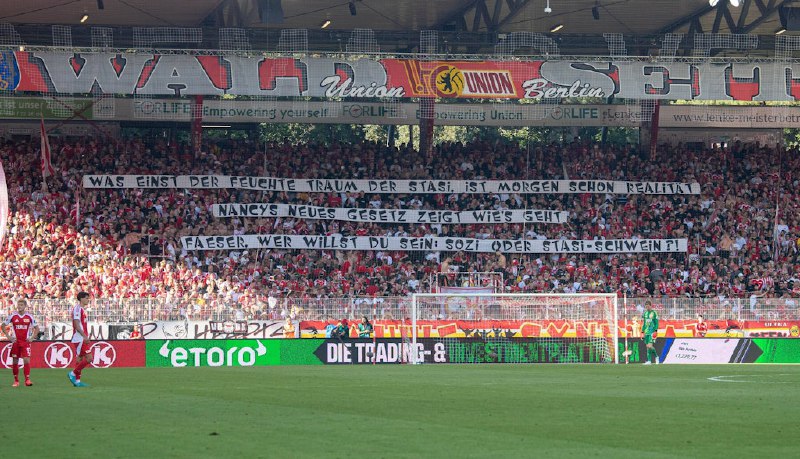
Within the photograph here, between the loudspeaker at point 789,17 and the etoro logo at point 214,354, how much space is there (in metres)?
24.6

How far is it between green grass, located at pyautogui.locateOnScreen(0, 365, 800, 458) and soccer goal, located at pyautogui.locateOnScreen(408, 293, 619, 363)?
387 inches

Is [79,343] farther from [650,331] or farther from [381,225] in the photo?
[381,225]

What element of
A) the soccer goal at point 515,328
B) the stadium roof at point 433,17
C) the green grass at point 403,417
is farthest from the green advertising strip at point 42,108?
the green grass at point 403,417

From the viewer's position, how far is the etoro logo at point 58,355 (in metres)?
31.2

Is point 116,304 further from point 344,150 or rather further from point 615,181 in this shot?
point 615,181

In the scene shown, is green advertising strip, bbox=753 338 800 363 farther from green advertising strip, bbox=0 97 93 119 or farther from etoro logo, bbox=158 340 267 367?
green advertising strip, bbox=0 97 93 119

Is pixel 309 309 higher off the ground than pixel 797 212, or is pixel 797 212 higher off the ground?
pixel 797 212

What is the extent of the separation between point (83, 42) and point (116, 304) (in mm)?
15962

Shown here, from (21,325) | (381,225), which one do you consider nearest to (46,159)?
(381,225)

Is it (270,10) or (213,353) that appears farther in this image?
(270,10)

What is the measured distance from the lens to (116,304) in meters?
34.9

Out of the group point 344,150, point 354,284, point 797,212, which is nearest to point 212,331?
point 354,284

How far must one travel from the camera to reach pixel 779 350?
34188 millimetres

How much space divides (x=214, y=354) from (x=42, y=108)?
62.3 ft
